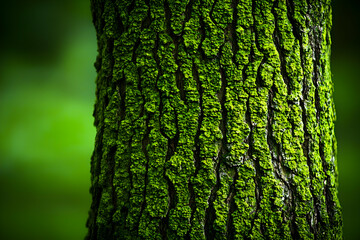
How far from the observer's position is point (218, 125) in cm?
101

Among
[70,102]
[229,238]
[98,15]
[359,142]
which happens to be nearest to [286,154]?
[229,238]

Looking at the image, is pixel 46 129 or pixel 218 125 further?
pixel 46 129

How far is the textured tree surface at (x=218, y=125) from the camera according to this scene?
1.01 meters

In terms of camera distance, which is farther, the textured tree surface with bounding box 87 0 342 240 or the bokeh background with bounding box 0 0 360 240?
the bokeh background with bounding box 0 0 360 240

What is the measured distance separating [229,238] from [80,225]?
4.04 m

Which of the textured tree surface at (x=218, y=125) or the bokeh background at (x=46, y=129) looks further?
the bokeh background at (x=46, y=129)

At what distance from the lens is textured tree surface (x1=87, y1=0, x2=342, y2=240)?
1.01 meters

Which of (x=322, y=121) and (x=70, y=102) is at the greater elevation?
(x=70, y=102)

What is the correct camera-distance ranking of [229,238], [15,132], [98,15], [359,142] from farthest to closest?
1. [15,132]
2. [359,142]
3. [98,15]
4. [229,238]

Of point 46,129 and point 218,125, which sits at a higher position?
point 46,129

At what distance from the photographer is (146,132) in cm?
105

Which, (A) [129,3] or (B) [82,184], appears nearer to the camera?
(A) [129,3]

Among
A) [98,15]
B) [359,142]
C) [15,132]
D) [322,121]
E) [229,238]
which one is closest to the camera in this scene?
[229,238]

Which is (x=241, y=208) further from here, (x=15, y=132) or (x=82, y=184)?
(x=15, y=132)
